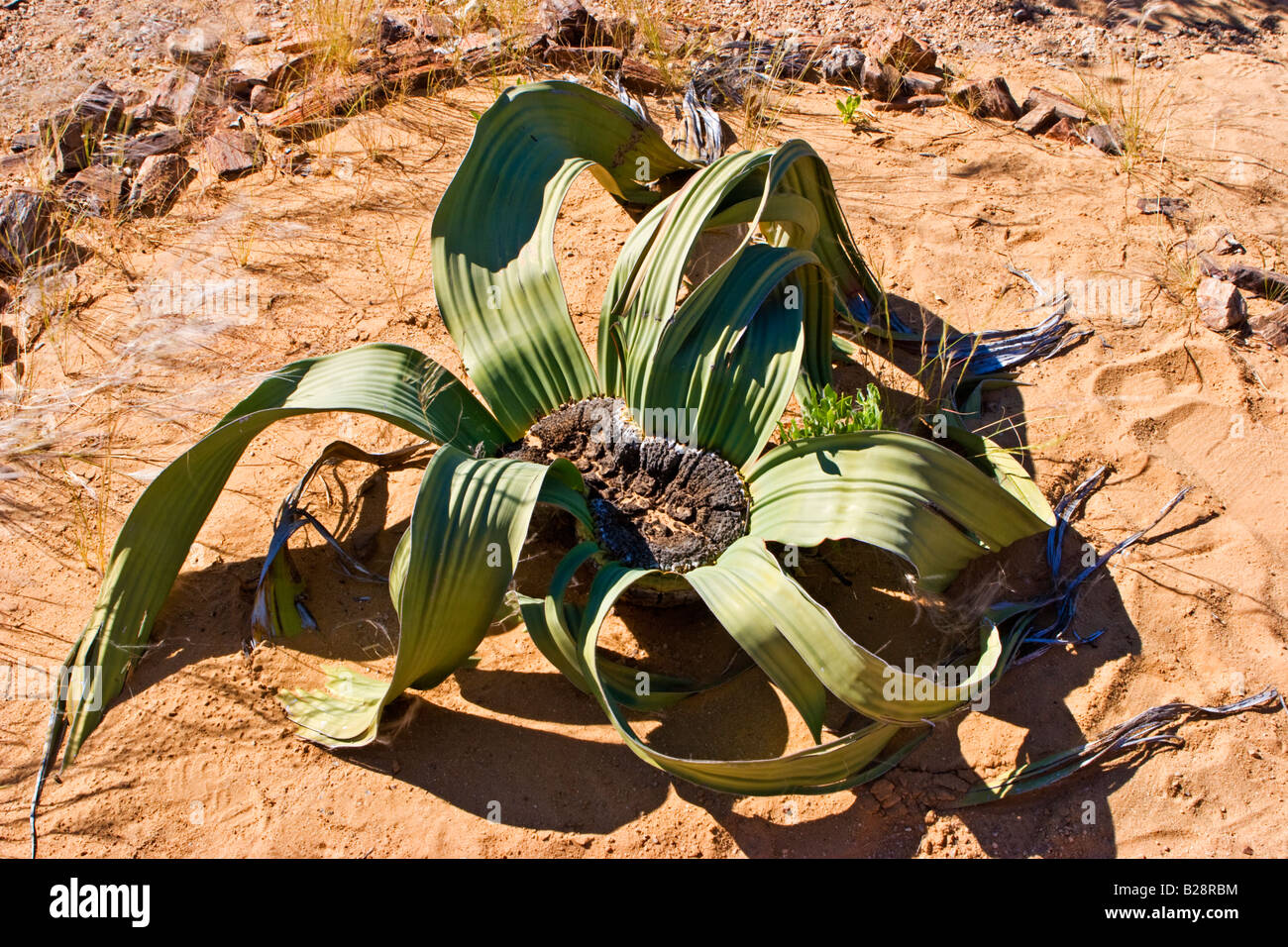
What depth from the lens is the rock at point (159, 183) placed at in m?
4.01

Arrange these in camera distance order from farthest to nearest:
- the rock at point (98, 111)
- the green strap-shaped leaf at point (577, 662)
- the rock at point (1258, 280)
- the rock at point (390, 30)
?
the rock at point (390, 30), the rock at point (98, 111), the rock at point (1258, 280), the green strap-shaped leaf at point (577, 662)

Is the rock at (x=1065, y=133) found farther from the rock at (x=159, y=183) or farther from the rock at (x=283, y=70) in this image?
the rock at (x=159, y=183)

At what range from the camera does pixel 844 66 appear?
4.59 metres

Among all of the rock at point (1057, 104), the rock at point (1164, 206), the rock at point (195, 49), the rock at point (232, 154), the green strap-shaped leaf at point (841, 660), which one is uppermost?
the rock at point (1057, 104)

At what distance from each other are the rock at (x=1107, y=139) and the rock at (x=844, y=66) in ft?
3.14

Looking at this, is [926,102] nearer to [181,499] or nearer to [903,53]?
[903,53]

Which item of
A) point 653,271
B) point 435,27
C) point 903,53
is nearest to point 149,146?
point 435,27

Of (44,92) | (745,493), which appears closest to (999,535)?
→ (745,493)

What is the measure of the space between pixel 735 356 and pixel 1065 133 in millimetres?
2259

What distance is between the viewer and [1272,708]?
258 cm

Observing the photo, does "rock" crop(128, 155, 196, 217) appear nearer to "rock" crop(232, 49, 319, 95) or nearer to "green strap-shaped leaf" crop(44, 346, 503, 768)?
"rock" crop(232, 49, 319, 95)

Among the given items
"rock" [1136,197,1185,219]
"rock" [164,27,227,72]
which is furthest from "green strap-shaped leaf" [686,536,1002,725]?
"rock" [164,27,227,72]

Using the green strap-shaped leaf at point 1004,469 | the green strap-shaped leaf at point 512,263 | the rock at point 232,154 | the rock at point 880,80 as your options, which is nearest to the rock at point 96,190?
the rock at point 232,154

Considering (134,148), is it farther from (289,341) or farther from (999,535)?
(999,535)
